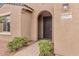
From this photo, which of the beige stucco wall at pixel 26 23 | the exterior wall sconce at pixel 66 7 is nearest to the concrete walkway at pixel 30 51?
the beige stucco wall at pixel 26 23

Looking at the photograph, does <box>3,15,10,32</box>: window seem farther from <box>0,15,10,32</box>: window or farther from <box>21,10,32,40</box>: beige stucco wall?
<box>21,10,32,40</box>: beige stucco wall

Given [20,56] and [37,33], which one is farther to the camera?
[37,33]

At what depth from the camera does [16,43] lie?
565 centimetres

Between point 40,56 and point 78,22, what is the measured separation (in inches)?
47.3

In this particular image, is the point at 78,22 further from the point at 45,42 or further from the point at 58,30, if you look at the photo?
the point at 45,42

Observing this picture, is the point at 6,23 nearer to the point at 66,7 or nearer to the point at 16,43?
the point at 16,43

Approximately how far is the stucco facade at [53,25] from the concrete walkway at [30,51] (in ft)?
0.65

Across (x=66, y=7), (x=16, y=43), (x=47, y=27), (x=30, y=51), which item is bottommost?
(x=30, y=51)

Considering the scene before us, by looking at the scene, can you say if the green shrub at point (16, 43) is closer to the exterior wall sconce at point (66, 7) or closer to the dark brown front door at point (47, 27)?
the dark brown front door at point (47, 27)

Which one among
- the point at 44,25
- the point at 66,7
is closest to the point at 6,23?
the point at 44,25

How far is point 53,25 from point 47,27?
0.17 meters

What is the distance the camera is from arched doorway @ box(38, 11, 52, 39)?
19.1 feet

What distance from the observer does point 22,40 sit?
5672 mm

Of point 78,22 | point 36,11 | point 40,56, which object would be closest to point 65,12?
point 78,22
